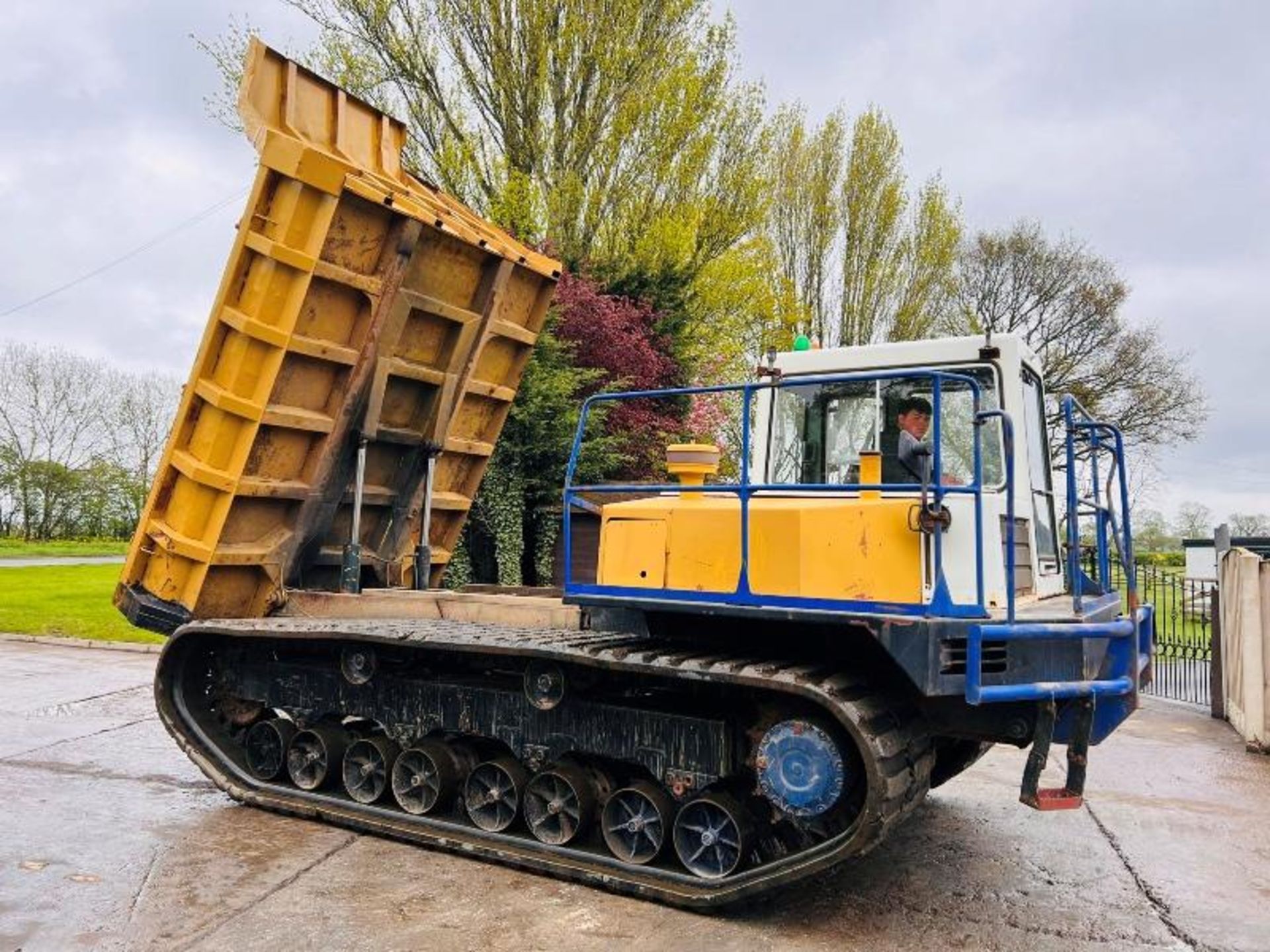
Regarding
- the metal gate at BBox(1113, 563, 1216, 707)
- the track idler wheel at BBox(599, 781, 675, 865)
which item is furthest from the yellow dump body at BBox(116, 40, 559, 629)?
the metal gate at BBox(1113, 563, 1216, 707)

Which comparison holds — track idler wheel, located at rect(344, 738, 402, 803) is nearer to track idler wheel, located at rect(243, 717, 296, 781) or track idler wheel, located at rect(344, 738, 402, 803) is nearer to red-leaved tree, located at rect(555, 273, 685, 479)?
track idler wheel, located at rect(243, 717, 296, 781)

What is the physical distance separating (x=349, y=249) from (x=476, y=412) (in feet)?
5.93

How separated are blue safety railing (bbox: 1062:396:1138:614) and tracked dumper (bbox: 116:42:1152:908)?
3cm

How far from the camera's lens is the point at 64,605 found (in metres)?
16.9

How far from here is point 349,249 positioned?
236 inches

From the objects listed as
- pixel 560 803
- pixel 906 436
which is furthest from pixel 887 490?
pixel 560 803

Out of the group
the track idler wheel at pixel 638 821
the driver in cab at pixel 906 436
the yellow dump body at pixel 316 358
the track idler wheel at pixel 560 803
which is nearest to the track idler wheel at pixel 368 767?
the track idler wheel at pixel 560 803

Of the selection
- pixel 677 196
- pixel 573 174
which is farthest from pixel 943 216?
pixel 573 174

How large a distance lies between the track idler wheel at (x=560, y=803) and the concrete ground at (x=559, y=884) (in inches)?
10.2

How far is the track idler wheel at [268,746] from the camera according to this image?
6301 millimetres

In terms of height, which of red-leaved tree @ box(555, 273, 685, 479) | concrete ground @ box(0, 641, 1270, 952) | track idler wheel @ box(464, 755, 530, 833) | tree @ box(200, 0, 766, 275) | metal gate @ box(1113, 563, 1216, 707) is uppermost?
tree @ box(200, 0, 766, 275)

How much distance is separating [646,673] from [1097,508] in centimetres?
268

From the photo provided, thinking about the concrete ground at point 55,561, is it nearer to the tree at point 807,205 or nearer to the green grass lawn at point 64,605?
the green grass lawn at point 64,605

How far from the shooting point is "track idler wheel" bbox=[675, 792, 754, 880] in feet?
15.3
